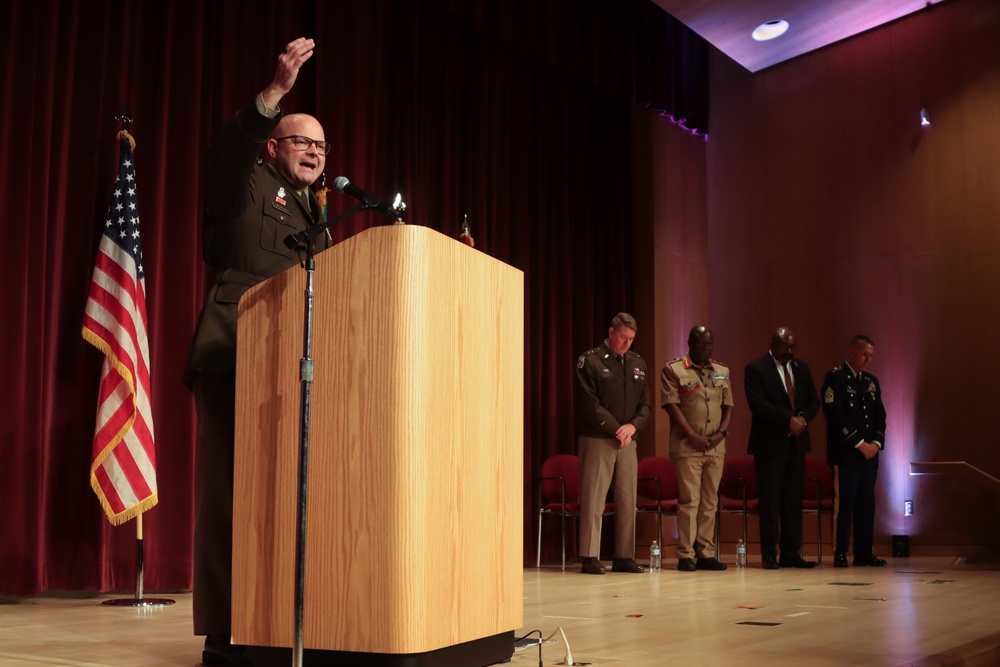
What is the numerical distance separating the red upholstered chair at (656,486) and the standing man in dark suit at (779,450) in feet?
2.36

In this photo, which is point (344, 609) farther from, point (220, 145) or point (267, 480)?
point (220, 145)

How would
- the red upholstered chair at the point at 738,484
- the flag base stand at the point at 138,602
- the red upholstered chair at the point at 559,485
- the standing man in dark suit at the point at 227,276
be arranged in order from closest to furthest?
the standing man in dark suit at the point at 227,276 → the flag base stand at the point at 138,602 → the red upholstered chair at the point at 559,485 → the red upholstered chair at the point at 738,484

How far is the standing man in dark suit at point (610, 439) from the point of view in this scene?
22.4ft

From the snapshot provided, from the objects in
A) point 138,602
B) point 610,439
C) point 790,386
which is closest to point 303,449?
point 138,602

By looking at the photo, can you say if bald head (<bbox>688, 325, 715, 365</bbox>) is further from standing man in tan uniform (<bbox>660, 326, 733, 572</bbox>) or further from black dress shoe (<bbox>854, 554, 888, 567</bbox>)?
black dress shoe (<bbox>854, 554, 888, 567</bbox>)

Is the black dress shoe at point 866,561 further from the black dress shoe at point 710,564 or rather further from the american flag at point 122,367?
the american flag at point 122,367

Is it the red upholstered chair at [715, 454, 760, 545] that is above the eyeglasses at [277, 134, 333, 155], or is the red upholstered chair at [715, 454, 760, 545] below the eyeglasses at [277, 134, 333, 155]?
below

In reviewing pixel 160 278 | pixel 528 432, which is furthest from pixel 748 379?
pixel 160 278

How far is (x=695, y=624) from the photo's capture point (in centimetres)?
362

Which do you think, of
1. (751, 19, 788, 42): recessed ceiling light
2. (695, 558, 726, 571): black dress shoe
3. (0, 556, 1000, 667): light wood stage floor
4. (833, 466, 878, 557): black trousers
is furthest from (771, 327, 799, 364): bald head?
(751, 19, 788, 42): recessed ceiling light

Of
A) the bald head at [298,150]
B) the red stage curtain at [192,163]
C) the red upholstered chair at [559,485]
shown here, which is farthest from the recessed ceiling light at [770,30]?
the bald head at [298,150]

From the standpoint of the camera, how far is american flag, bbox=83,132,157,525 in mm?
4758

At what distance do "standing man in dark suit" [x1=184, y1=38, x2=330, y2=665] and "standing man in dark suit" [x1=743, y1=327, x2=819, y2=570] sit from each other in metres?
5.04

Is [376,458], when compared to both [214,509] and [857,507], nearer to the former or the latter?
[214,509]
